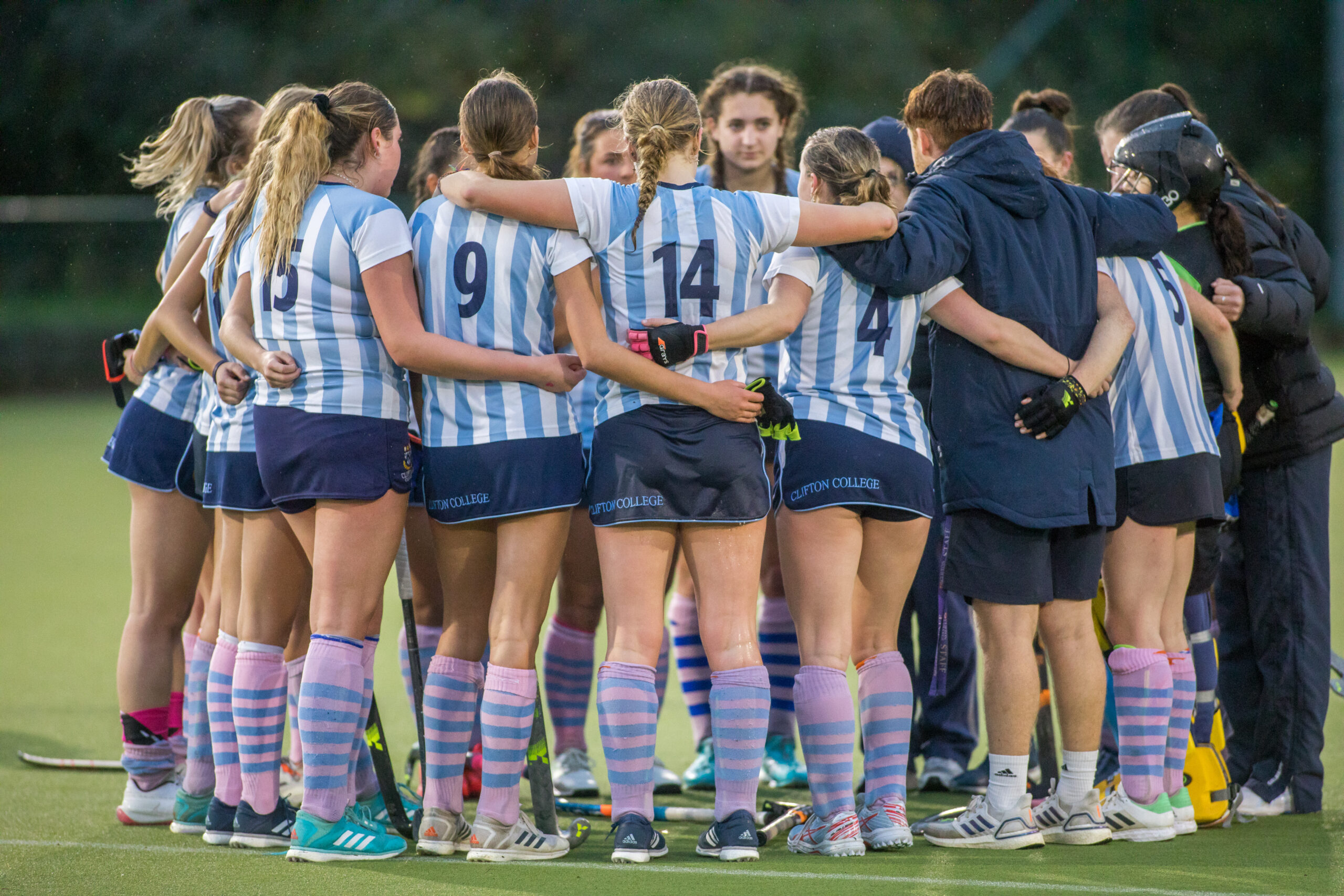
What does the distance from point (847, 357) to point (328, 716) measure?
163cm

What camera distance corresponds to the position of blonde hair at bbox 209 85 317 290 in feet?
12.0

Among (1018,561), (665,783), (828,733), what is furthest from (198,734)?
(1018,561)

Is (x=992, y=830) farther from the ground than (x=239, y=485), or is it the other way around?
(x=239, y=485)

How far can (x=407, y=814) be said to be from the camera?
13.0ft

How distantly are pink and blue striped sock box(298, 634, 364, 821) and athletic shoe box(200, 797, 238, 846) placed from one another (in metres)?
0.35

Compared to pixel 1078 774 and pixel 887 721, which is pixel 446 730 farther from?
pixel 1078 774

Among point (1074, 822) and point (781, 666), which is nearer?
point (1074, 822)

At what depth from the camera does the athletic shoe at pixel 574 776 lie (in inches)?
176

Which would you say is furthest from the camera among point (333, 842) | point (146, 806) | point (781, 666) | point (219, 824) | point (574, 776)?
point (781, 666)

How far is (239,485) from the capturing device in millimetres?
3602

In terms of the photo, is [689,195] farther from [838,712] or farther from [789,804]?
[789,804]

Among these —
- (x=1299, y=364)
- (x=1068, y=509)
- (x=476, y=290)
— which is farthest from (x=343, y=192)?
(x=1299, y=364)

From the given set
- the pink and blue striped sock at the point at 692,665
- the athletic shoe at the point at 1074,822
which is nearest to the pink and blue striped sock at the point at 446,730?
the pink and blue striped sock at the point at 692,665

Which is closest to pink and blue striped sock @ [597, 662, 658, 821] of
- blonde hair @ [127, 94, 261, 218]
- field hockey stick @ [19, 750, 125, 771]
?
blonde hair @ [127, 94, 261, 218]
